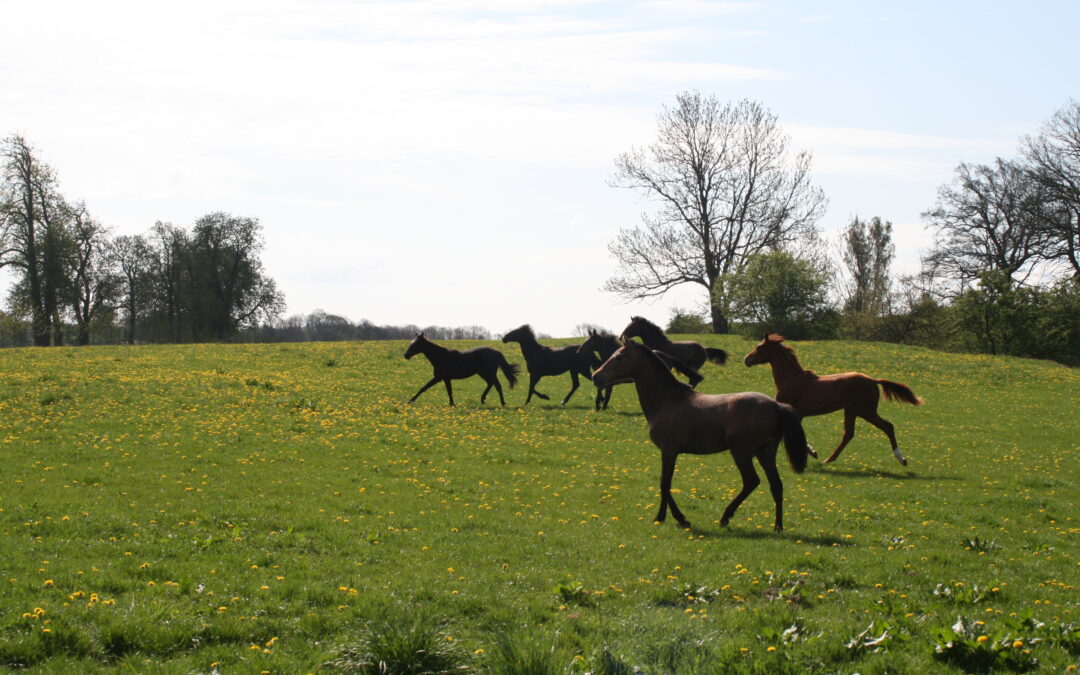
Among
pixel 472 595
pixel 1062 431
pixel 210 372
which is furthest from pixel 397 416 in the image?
pixel 1062 431

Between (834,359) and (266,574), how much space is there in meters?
36.6

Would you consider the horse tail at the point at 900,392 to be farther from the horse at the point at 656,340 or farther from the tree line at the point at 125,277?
the tree line at the point at 125,277

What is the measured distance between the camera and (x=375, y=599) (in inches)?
300

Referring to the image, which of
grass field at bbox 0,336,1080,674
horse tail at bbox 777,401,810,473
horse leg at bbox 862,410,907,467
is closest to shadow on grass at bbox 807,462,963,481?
grass field at bbox 0,336,1080,674

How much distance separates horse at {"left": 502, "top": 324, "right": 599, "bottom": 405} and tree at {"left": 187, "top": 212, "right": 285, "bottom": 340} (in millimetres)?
52683

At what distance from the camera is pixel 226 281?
248ft

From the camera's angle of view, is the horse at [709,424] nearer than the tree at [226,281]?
Yes

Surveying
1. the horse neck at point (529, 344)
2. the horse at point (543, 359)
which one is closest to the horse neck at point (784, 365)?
the horse at point (543, 359)

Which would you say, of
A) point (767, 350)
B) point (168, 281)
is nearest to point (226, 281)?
point (168, 281)

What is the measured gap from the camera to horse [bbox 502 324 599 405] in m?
27.5

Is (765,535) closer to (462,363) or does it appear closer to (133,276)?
(462,363)

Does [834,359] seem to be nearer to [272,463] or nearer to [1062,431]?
[1062,431]

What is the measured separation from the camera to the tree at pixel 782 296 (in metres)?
49.6

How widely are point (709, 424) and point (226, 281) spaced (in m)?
71.2
